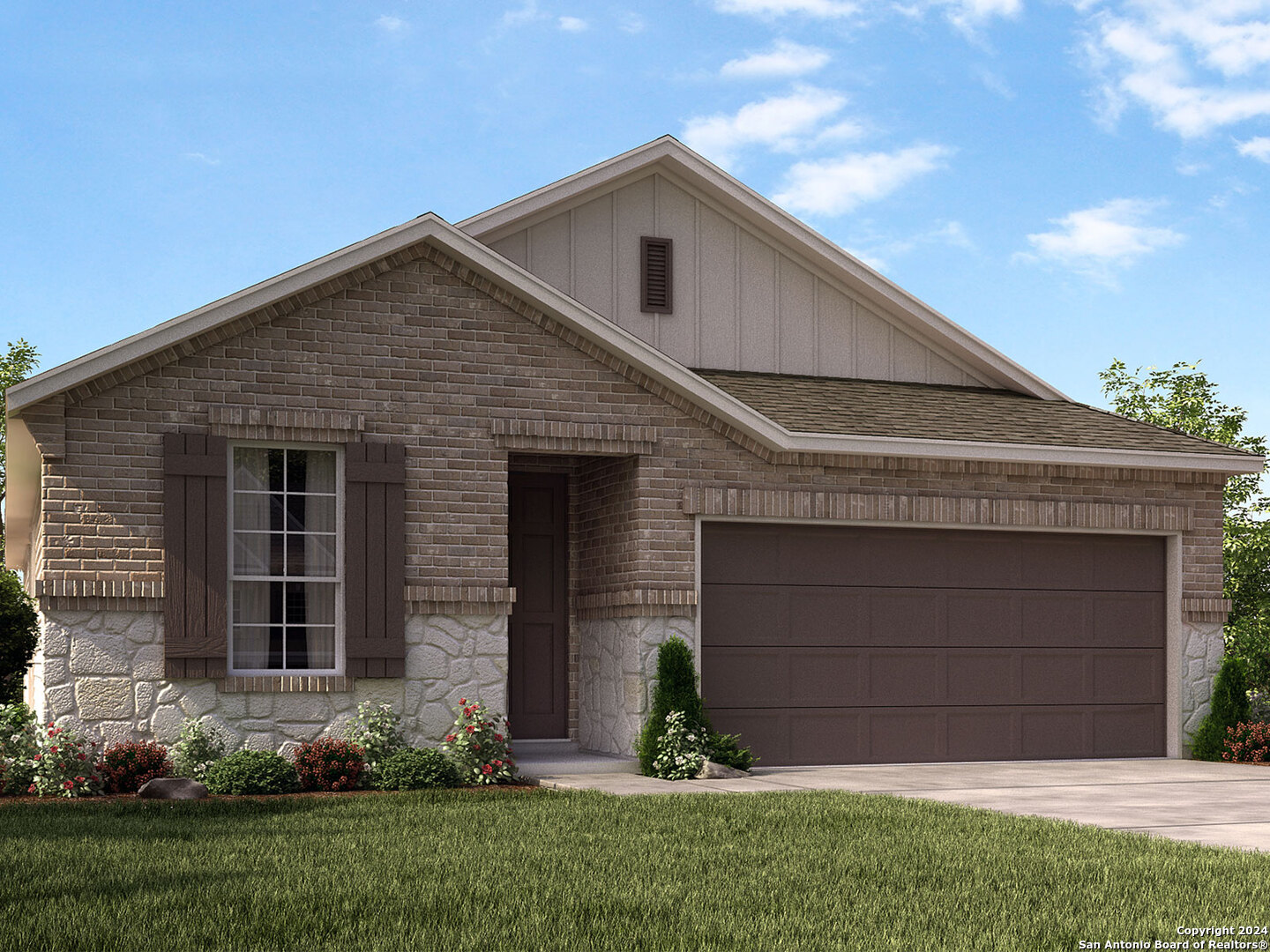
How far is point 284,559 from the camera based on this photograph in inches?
501

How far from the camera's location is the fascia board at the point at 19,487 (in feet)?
41.8

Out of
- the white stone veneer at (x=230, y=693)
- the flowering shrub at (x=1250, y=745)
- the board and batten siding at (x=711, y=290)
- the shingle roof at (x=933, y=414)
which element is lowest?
the flowering shrub at (x=1250, y=745)

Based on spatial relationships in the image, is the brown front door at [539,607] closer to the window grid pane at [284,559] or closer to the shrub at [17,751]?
the window grid pane at [284,559]

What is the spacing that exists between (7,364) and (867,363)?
23941 mm

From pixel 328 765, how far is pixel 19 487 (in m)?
5.70

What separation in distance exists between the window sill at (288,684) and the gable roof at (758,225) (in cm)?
534

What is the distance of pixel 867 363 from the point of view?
671 inches

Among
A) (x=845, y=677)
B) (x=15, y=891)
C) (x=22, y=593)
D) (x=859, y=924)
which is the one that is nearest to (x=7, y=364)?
(x=22, y=593)

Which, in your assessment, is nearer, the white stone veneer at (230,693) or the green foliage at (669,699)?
the white stone veneer at (230,693)

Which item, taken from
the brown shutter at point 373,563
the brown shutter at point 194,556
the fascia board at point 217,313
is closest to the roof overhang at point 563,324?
the fascia board at point 217,313

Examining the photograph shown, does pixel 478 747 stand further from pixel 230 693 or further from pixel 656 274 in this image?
pixel 656 274

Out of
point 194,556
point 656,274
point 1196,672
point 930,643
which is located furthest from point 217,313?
point 1196,672

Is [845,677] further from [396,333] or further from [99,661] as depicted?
[99,661]

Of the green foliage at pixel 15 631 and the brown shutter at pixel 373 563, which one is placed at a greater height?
the brown shutter at pixel 373 563
